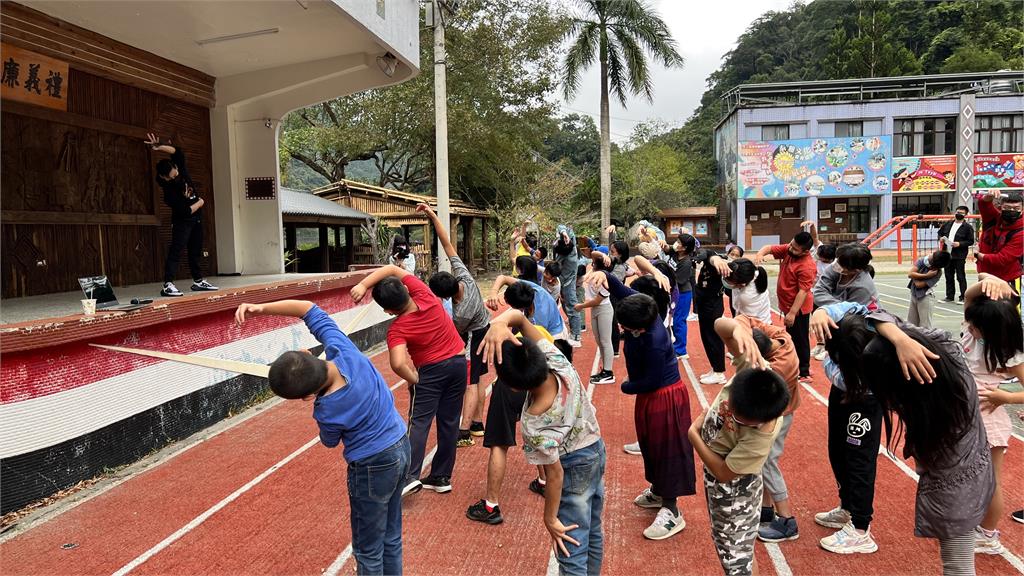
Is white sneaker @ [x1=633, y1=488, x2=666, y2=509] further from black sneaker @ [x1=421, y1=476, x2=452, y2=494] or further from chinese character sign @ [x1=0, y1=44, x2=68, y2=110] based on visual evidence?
chinese character sign @ [x1=0, y1=44, x2=68, y2=110]

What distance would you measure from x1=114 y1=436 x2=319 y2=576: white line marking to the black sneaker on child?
59.7 inches

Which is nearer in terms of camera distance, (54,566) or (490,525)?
(54,566)

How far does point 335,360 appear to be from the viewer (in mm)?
2750

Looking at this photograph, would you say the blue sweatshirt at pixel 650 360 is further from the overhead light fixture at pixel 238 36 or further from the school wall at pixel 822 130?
the school wall at pixel 822 130

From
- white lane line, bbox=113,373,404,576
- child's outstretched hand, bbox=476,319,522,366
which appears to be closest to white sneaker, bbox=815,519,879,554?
child's outstretched hand, bbox=476,319,522,366

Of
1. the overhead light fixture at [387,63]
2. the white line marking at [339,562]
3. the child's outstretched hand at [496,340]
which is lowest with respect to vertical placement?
the white line marking at [339,562]

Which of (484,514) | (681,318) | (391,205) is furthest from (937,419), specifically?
(391,205)

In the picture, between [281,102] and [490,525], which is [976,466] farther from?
[281,102]

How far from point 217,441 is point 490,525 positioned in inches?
128

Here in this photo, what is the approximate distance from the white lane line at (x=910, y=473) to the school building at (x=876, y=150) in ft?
86.0

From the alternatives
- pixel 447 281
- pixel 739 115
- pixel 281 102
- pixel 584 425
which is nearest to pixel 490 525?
pixel 584 425

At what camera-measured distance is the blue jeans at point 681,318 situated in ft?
26.4

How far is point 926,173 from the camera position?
100ft

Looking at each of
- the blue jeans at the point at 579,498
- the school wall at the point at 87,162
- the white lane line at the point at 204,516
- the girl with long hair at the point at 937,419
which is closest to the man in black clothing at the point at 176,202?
the school wall at the point at 87,162
